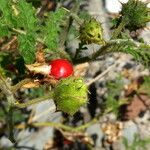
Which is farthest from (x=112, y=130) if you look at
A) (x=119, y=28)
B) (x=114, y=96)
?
(x=119, y=28)

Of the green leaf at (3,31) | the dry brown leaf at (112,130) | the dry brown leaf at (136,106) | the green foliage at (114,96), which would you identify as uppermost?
the green leaf at (3,31)

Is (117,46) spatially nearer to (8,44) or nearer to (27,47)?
(27,47)

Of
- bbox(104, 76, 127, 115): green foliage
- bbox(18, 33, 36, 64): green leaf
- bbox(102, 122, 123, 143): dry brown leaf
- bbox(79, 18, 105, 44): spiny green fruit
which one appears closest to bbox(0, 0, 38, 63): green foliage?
bbox(18, 33, 36, 64): green leaf

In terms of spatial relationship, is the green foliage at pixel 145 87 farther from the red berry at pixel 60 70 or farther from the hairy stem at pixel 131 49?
the red berry at pixel 60 70

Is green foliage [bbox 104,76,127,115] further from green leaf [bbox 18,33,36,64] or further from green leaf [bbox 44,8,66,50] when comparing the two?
green leaf [bbox 18,33,36,64]

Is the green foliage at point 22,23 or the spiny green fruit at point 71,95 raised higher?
the green foliage at point 22,23

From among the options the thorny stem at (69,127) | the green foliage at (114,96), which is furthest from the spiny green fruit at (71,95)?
the green foliage at (114,96)
